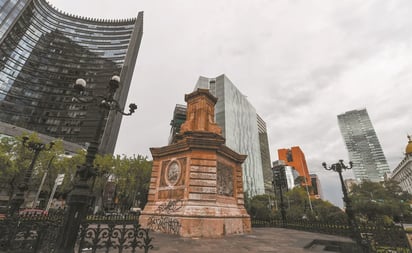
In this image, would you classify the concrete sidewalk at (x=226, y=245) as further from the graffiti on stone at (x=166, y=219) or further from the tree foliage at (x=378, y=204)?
the tree foliage at (x=378, y=204)

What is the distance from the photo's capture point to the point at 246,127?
66.1m

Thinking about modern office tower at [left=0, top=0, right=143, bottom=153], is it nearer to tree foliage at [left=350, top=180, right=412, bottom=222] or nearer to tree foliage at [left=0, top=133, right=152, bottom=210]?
tree foliage at [left=0, top=133, right=152, bottom=210]

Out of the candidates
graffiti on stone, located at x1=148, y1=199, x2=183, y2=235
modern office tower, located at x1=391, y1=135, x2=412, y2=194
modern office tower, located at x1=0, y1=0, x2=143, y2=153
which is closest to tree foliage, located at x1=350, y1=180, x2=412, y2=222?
graffiti on stone, located at x1=148, y1=199, x2=183, y2=235

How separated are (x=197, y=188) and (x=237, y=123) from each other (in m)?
51.9

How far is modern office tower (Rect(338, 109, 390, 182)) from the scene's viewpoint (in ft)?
406

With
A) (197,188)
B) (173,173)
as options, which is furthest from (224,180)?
(173,173)

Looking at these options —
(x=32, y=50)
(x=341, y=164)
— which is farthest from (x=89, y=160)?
(x=32, y=50)

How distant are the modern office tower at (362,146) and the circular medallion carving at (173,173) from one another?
144720mm

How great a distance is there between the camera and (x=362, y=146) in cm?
13800

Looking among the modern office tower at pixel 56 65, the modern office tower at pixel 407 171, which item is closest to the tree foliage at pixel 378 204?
the modern office tower at pixel 407 171

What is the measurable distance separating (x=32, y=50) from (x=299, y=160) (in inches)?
5735

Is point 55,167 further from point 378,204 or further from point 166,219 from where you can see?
point 378,204

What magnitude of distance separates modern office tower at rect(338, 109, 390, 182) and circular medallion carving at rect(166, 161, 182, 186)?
14472 centimetres

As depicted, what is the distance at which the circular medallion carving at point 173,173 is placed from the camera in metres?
11.0
